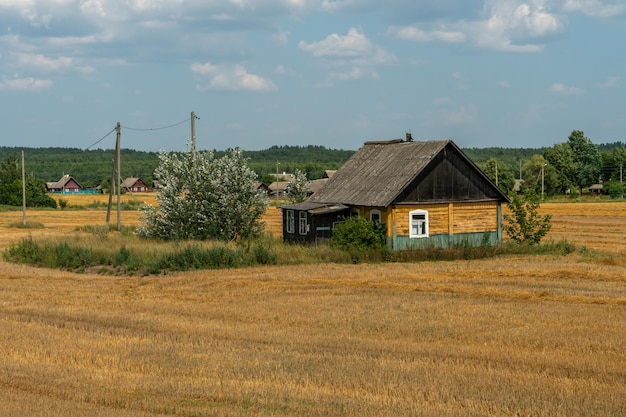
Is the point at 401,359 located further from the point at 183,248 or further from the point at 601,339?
the point at 183,248

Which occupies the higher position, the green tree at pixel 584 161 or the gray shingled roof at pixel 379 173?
the green tree at pixel 584 161

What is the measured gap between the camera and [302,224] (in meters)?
40.2

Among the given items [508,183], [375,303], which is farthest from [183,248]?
[508,183]

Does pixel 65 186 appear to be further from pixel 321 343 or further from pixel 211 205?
pixel 321 343

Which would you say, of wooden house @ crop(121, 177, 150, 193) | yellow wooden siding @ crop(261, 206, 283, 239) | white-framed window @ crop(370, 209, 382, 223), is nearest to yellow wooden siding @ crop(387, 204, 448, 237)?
white-framed window @ crop(370, 209, 382, 223)

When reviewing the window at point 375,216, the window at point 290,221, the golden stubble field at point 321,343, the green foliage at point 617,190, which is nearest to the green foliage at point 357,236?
the window at point 375,216

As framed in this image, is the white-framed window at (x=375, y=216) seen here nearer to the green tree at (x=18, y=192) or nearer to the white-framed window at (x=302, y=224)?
the white-framed window at (x=302, y=224)

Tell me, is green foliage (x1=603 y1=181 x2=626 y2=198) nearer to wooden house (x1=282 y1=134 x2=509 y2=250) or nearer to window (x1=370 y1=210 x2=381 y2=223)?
wooden house (x1=282 y1=134 x2=509 y2=250)

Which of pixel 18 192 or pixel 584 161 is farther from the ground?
pixel 584 161

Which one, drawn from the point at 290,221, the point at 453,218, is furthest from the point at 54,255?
the point at 453,218

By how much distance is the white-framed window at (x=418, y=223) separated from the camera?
3684cm

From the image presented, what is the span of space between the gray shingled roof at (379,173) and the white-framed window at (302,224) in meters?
1.41

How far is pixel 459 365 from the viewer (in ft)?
50.1

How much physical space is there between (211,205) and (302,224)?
13.8 feet
